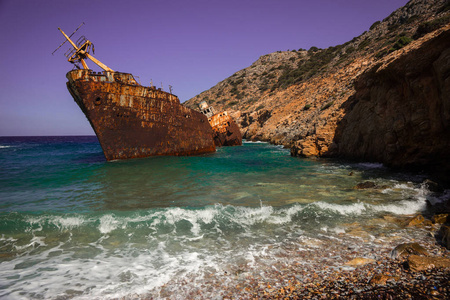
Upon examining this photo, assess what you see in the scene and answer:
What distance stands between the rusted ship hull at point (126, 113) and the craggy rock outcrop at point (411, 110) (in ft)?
35.9

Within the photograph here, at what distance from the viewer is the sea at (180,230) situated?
3.12 metres

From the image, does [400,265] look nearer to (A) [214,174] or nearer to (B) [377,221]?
(B) [377,221]

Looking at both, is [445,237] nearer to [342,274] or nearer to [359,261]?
[359,261]

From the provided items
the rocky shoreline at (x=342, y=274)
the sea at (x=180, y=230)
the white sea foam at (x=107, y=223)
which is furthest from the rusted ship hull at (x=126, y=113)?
the rocky shoreline at (x=342, y=274)

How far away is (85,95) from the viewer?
476 inches

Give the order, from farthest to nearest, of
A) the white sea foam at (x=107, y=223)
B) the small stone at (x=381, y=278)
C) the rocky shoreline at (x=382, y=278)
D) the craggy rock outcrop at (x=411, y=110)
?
the craggy rock outcrop at (x=411, y=110) < the white sea foam at (x=107, y=223) < the small stone at (x=381, y=278) < the rocky shoreline at (x=382, y=278)

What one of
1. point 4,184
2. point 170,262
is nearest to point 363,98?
point 170,262

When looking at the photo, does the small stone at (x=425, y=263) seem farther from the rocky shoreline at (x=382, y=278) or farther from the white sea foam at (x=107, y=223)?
the white sea foam at (x=107, y=223)

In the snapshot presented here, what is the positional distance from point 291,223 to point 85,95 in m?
11.9

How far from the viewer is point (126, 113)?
42.9 ft

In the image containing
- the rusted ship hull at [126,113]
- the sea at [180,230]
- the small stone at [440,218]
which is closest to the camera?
the sea at [180,230]

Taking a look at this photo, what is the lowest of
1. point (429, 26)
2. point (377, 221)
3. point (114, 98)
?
point (377, 221)

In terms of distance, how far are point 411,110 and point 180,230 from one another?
8608 millimetres

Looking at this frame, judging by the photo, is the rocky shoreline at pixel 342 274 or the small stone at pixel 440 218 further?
the small stone at pixel 440 218
